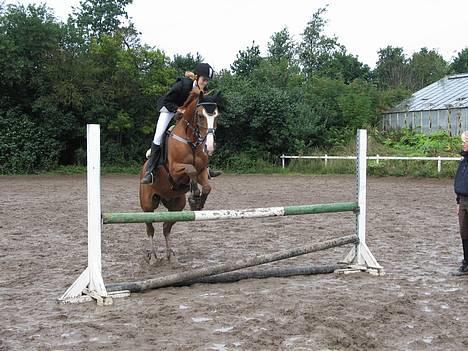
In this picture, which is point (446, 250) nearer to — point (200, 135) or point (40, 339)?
point (200, 135)

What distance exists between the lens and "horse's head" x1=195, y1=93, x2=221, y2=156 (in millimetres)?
6328

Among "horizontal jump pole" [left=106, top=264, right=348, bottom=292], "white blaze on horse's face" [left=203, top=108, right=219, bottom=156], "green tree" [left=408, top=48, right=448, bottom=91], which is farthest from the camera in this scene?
"green tree" [left=408, top=48, right=448, bottom=91]

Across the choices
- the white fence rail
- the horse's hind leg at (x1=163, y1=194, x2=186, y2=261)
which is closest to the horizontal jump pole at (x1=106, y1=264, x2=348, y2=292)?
the horse's hind leg at (x1=163, y1=194, x2=186, y2=261)

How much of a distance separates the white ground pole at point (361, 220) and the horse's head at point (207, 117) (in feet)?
5.79

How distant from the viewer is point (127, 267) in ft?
23.8

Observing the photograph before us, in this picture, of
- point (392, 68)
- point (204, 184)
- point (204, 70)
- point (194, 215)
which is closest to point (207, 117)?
point (204, 70)

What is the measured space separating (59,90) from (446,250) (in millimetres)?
23057

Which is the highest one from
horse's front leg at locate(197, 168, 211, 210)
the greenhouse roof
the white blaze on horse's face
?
the greenhouse roof

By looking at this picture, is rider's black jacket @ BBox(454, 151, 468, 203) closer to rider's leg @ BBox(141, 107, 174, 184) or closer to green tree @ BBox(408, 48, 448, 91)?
rider's leg @ BBox(141, 107, 174, 184)

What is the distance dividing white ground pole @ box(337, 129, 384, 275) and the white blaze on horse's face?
1760 mm

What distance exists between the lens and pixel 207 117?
21.3 ft

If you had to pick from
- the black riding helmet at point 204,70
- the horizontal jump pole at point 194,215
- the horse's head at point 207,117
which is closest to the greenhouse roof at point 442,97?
the black riding helmet at point 204,70

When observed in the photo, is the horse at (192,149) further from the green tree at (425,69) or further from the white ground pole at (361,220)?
the green tree at (425,69)

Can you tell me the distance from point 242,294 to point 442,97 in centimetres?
2945
